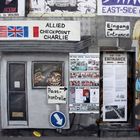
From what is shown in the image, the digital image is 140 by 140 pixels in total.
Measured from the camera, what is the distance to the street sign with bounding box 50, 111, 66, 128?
40.1 ft

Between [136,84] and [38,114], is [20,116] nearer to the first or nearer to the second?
[38,114]

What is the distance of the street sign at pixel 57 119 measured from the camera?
12.2 m

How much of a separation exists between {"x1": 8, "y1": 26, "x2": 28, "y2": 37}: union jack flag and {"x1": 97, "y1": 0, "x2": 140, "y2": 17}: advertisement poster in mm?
1929

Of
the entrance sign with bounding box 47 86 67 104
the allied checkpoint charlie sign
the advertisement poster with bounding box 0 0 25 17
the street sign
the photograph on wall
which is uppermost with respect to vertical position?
the advertisement poster with bounding box 0 0 25 17

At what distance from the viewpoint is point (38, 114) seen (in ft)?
40.5

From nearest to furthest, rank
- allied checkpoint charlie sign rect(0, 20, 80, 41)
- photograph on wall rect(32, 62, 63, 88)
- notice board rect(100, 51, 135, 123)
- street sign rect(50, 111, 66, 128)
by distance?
allied checkpoint charlie sign rect(0, 20, 80, 41) < street sign rect(50, 111, 66, 128) < photograph on wall rect(32, 62, 63, 88) < notice board rect(100, 51, 135, 123)

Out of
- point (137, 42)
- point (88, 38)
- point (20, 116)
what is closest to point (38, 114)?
point (20, 116)

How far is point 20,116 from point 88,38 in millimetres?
2686

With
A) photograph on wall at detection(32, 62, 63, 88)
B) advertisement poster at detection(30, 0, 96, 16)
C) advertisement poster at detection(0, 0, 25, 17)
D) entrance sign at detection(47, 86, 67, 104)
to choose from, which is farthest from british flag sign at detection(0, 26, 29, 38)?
entrance sign at detection(47, 86, 67, 104)

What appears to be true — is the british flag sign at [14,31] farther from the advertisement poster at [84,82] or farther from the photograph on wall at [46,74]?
the advertisement poster at [84,82]

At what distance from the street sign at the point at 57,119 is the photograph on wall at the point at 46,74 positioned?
0.76m

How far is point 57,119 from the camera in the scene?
12258mm

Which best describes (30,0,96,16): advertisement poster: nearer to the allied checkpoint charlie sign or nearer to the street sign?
the allied checkpoint charlie sign

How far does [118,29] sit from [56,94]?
230cm
